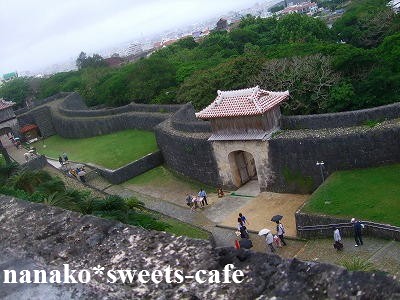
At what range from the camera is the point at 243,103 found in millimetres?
18078

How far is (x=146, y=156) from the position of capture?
24.0m

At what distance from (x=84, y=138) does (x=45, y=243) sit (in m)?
29.5

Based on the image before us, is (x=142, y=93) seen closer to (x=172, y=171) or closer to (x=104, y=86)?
(x=104, y=86)

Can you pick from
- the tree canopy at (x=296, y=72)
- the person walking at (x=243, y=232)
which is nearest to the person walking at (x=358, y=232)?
the person walking at (x=243, y=232)

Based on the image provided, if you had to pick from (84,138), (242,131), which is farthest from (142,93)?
(242,131)

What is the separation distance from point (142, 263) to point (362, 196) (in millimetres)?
11228

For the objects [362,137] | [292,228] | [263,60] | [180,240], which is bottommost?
[292,228]

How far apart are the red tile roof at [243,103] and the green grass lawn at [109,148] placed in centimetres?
705

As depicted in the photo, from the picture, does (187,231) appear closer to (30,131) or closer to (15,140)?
(15,140)

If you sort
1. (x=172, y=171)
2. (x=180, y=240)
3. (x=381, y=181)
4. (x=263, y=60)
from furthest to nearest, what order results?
1. (x=263, y=60)
2. (x=172, y=171)
3. (x=381, y=181)
4. (x=180, y=240)

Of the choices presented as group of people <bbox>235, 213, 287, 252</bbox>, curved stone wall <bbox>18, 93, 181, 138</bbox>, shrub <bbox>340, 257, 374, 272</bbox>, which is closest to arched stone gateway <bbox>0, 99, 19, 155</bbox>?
curved stone wall <bbox>18, 93, 181, 138</bbox>

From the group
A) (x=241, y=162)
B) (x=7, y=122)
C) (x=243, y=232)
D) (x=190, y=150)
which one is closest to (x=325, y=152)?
(x=243, y=232)

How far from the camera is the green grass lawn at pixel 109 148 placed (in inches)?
994

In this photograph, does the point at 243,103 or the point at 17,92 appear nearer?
the point at 243,103
